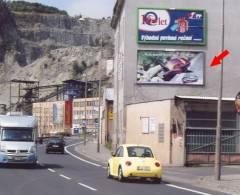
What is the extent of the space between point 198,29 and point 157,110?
14511mm

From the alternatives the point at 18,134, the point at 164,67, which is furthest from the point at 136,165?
the point at 164,67

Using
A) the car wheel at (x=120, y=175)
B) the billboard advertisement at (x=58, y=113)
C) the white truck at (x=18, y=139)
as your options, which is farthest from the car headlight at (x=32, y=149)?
the billboard advertisement at (x=58, y=113)

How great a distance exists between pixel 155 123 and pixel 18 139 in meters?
13.4

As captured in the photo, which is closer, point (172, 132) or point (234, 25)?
point (172, 132)

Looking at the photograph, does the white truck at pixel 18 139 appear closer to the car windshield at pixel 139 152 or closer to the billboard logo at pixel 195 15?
the car windshield at pixel 139 152

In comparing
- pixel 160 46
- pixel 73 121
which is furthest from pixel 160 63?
pixel 73 121

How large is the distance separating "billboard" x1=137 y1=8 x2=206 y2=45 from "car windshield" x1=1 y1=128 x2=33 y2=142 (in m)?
23.8

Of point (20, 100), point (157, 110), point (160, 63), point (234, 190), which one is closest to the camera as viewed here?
point (234, 190)

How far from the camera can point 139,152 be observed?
27828 millimetres

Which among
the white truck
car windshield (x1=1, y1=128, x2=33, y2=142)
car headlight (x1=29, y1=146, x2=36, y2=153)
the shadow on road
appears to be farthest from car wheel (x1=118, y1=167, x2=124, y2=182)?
car windshield (x1=1, y1=128, x2=33, y2=142)

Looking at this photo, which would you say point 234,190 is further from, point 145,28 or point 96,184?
A: point 145,28

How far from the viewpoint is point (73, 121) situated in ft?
490

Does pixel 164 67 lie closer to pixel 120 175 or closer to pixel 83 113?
pixel 120 175

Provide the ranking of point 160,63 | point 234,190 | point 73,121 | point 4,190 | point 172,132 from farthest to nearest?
point 73,121 < point 160,63 < point 172,132 < point 234,190 < point 4,190
